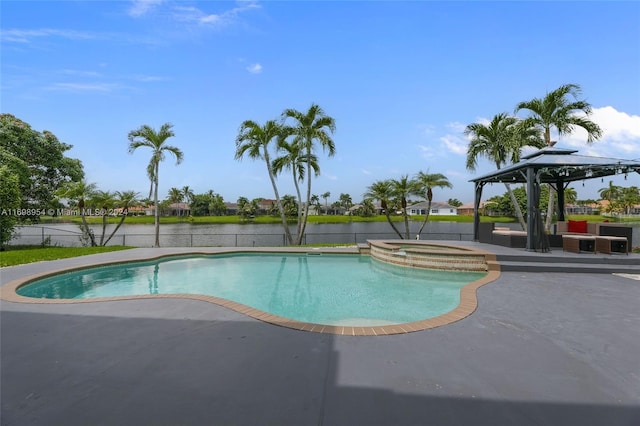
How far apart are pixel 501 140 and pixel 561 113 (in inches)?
90.2

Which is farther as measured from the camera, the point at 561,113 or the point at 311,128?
the point at 311,128

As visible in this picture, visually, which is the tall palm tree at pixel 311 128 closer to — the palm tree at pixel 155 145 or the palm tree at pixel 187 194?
the palm tree at pixel 155 145

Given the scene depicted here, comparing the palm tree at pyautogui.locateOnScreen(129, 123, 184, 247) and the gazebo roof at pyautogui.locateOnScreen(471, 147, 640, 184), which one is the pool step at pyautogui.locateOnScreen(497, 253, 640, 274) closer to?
the gazebo roof at pyautogui.locateOnScreen(471, 147, 640, 184)

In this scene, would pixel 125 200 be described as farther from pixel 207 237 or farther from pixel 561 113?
pixel 561 113

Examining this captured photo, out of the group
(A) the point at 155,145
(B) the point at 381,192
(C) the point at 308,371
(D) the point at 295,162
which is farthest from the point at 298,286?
(B) the point at 381,192

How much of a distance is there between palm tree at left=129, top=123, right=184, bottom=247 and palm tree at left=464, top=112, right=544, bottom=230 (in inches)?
591

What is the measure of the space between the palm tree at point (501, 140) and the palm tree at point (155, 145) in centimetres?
1500

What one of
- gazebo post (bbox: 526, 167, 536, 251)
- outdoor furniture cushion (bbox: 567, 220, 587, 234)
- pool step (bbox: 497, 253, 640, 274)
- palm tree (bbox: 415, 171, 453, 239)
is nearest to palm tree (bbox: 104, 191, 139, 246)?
palm tree (bbox: 415, 171, 453, 239)

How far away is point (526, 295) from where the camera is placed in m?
5.20

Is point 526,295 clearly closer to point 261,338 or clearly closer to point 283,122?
point 261,338

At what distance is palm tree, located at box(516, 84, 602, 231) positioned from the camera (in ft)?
39.5

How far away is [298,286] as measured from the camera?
720cm

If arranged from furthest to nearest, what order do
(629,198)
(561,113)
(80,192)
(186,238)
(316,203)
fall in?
(316,203) < (629,198) < (186,238) < (80,192) < (561,113)

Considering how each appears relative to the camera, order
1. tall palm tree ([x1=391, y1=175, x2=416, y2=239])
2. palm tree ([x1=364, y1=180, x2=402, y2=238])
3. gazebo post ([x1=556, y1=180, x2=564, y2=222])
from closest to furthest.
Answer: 1. gazebo post ([x1=556, y1=180, x2=564, y2=222])
2. tall palm tree ([x1=391, y1=175, x2=416, y2=239])
3. palm tree ([x1=364, y1=180, x2=402, y2=238])
